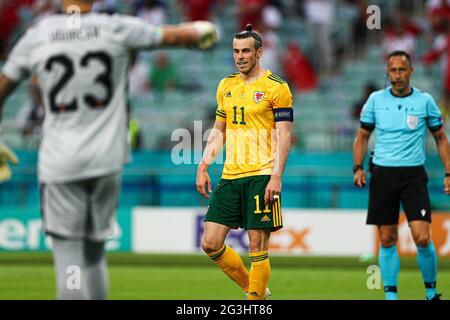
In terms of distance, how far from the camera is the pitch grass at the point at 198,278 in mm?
12406

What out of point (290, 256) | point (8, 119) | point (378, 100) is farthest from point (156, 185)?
point (378, 100)

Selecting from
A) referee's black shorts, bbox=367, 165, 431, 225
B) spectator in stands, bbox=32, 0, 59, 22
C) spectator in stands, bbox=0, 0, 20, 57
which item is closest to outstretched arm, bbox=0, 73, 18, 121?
referee's black shorts, bbox=367, 165, 431, 225

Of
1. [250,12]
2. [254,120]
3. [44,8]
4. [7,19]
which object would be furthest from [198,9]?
[254,120]

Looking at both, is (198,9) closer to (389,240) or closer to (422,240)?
(389,240)

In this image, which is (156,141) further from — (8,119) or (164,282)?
(164,282)

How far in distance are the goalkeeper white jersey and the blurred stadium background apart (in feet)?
18.0

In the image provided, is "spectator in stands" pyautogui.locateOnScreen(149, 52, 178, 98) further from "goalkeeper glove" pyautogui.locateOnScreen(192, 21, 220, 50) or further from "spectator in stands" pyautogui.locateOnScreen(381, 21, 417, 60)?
"goalkeeper glove" pyautogui.locateOnScreen(192, 21, 220, 50)

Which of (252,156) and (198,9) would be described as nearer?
(252,156)

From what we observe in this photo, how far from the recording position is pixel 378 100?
11312 millimetres

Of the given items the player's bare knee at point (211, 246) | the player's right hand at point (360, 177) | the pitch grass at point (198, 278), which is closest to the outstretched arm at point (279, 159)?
the player's bare knee at point (211, 246)

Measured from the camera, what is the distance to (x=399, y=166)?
11.1 m

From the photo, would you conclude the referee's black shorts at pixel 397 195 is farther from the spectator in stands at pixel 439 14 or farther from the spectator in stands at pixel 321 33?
the spectator in stands at pixel 321 33

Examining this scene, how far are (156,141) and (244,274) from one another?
35.2ft

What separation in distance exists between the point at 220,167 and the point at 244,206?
913 cm
